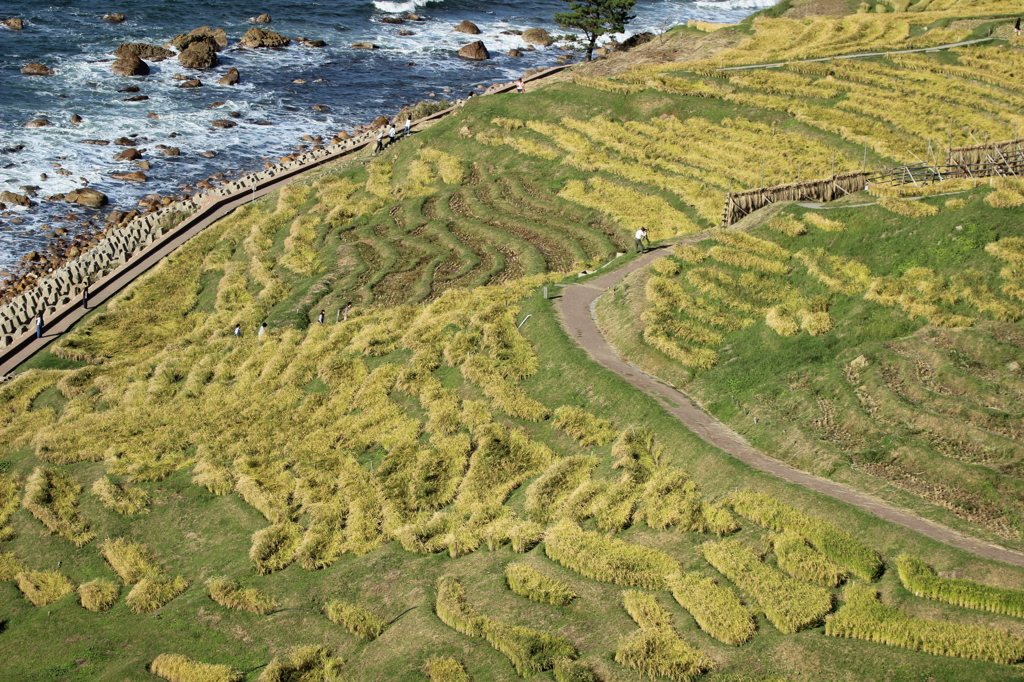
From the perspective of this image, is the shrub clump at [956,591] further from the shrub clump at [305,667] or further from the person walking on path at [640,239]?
the person walking on path at [640,239]

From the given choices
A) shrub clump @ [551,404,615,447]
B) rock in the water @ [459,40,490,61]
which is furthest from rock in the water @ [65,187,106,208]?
rock in the water @ [459,40,490,61]

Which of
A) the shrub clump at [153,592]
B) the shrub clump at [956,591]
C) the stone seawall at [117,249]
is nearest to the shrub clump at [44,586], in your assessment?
the shrub clump at [153,592]

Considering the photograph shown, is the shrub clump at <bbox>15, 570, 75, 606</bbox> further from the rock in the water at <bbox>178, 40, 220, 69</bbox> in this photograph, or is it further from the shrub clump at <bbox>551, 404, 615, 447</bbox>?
the rock in the water at <bbox>178, 40, 220, 69</bbox>

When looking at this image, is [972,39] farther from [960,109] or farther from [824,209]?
[824,209]

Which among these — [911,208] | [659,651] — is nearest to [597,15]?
[911,208]

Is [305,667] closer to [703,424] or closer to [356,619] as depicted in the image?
[356,619]

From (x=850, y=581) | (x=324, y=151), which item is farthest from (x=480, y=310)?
(x=324, y=151)
